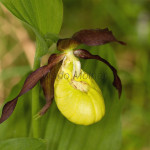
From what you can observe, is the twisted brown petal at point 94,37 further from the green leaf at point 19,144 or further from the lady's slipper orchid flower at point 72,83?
the green leaf at point 19,144

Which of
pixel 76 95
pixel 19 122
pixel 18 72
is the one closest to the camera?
pixel 76 95

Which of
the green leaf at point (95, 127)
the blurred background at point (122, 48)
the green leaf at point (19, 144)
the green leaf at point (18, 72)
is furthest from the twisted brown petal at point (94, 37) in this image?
the green leaf at point (18, 72)

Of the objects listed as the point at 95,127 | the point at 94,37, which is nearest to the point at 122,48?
the point at 95,127

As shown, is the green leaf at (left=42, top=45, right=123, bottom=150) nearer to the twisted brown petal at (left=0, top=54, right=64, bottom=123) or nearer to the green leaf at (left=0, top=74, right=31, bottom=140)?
the green leaf at (left=0, top=74, right=31, bottom=140)

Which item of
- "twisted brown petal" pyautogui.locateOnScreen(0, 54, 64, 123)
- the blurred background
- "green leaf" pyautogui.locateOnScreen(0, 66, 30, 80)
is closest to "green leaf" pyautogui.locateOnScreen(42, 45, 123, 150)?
"twisted brown petal" pyautogui.locateOnScreen(0, 54, 64, 123)

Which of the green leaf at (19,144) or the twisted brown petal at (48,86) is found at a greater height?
the twisted brown petal at (48,86)

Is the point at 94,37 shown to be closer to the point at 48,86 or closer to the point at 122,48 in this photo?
the point at 48,86

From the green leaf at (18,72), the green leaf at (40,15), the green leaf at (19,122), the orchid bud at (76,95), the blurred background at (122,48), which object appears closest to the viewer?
the green leaf at (40,15)
